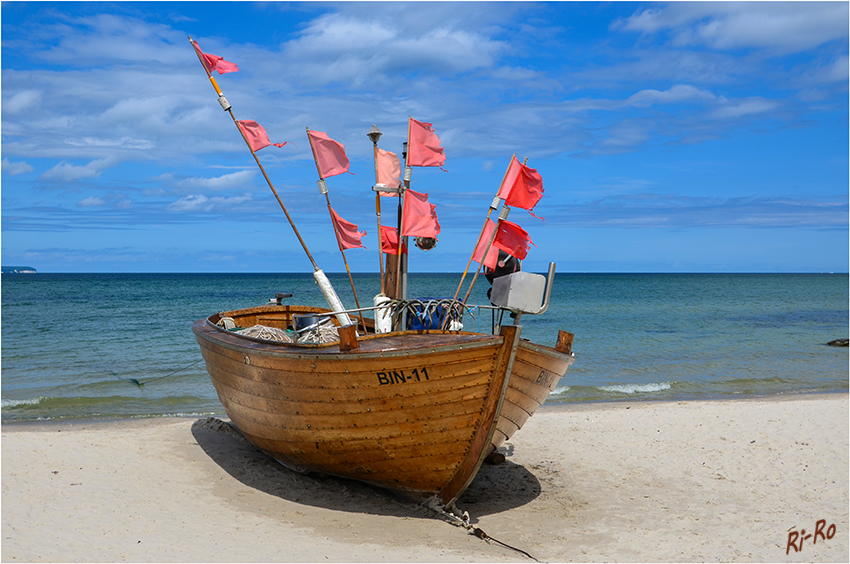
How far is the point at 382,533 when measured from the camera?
17.8 ft

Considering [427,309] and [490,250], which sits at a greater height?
[490,250]

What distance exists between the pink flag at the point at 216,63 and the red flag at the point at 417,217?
260cm

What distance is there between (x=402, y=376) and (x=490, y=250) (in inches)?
78.9

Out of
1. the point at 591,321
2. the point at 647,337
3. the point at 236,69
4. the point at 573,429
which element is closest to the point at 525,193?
the point at 236,69

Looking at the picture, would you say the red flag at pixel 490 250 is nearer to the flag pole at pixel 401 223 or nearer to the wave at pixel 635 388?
the flag pole at pixel 401 223

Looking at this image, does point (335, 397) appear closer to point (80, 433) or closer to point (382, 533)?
point (382, 533)

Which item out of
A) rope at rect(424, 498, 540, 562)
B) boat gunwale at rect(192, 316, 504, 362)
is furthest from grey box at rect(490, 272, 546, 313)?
rope at rect(424, 498, 540, 562)

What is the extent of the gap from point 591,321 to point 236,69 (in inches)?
971

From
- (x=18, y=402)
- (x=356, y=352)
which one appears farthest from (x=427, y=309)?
(x=18, y=402)

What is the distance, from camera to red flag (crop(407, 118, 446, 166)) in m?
6.46

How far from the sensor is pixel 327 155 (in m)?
6.87

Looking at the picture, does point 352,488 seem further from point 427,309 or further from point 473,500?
point 427,309

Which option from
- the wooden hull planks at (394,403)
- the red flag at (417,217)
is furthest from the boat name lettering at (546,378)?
the red flag at (417,217)

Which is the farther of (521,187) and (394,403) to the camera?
(521,187)
